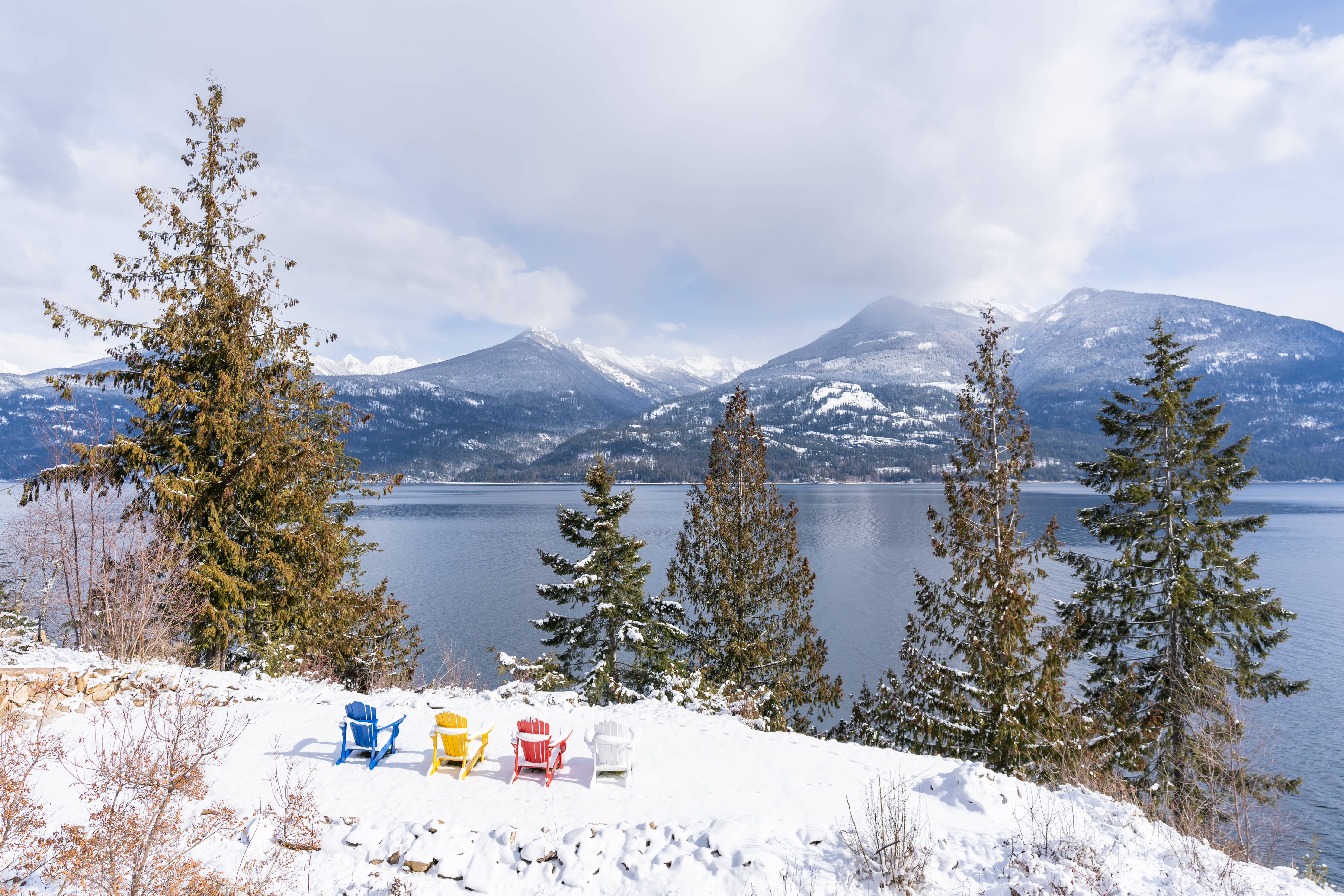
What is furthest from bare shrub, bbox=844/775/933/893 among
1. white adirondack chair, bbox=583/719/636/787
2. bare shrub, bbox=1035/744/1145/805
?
bare shrub, bbox=1035/744/1145/805

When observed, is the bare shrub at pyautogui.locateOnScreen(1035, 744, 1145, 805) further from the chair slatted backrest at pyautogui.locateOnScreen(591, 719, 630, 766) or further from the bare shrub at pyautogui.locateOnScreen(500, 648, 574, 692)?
the bare shrub at pyautogui.locateOnScreen(500, 648, 574, 692)

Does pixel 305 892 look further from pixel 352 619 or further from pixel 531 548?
pixel 531 548

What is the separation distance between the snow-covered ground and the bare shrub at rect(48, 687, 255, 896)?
12.6 inches

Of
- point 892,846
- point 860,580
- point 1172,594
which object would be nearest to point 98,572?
point 892,846

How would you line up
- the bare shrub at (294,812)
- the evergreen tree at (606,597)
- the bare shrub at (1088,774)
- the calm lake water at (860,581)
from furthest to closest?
1. the calm lake water at (860,581)
2. the evergreen tree at (606,597)
3. the bare shrub at (1088,774)
4. the bare shrub at (294,812)

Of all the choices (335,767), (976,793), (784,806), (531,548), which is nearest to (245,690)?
(335,767)

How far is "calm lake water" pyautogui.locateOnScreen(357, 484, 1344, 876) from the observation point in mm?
21312

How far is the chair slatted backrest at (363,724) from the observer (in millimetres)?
7363

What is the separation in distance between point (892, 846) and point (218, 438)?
44.0ft

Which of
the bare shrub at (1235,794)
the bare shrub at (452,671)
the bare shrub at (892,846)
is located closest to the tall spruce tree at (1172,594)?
the bare shrub at (1235,794)

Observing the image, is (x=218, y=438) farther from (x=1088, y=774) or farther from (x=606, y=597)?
(x=1088, y=774)

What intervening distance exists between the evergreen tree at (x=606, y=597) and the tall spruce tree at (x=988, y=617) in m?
6.69

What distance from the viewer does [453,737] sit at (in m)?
7.21

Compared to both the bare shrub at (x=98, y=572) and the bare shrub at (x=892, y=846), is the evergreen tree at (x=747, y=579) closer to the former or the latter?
the bare shrub at (x=892, y=846)
